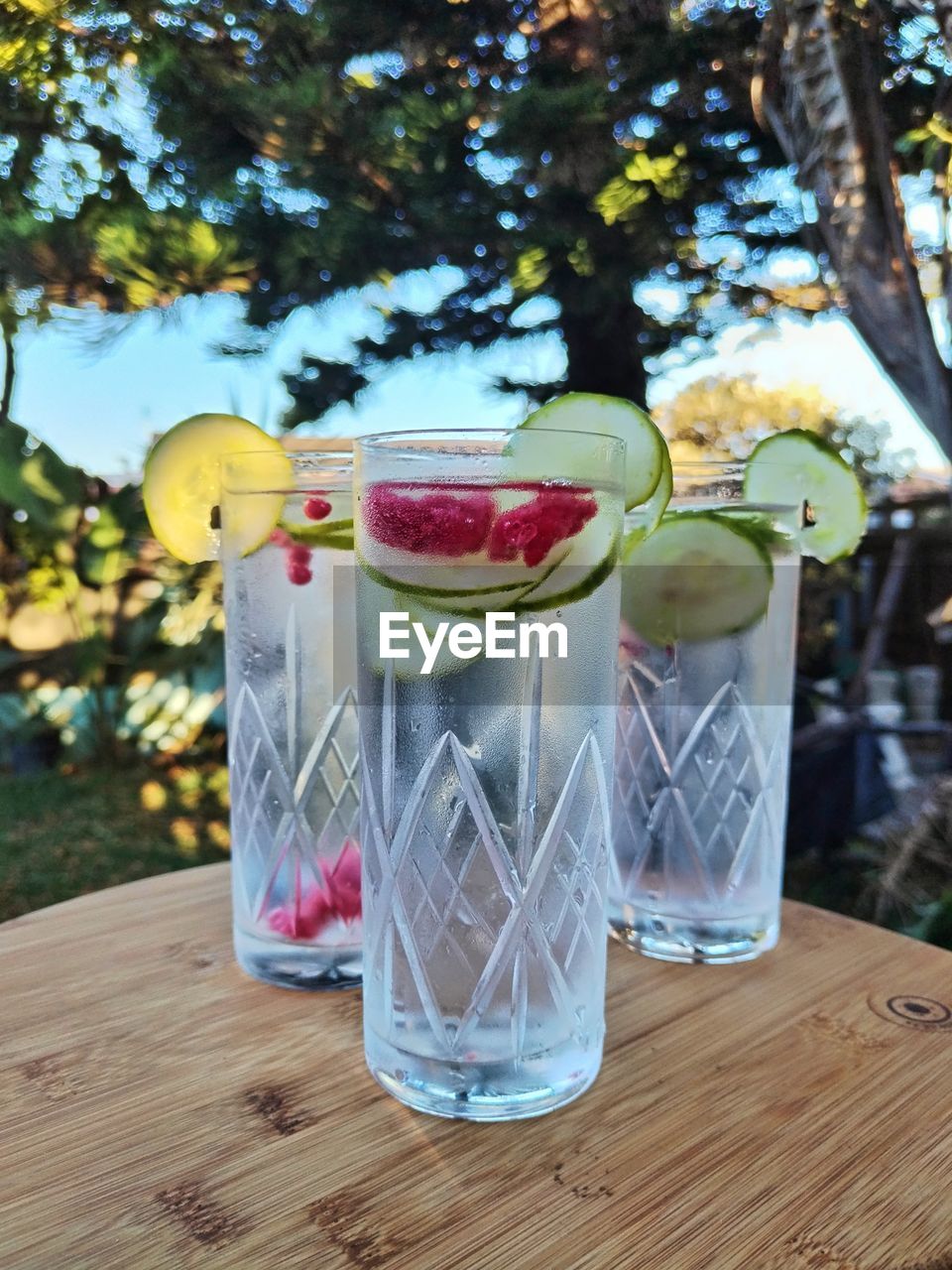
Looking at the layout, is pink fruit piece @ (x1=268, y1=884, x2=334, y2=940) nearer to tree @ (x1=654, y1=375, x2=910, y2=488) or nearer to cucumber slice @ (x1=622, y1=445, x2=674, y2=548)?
cucumber slice @ (x1=622, y1=445, x2=674, y2=548)

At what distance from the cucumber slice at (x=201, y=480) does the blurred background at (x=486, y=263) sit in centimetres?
131

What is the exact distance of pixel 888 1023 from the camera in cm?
55

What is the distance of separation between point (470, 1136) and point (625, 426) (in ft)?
1.17

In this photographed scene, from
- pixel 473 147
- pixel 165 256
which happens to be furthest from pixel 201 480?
pixel 165 256

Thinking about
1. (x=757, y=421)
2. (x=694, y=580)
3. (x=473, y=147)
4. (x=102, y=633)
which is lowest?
(x=102, y=633)

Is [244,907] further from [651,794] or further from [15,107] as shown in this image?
[15,107]

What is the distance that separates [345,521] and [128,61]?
214cm

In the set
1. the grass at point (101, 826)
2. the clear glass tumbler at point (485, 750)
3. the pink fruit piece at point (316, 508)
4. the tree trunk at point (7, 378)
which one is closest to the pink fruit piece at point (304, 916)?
the clear glass tumbler at point (485, 750)

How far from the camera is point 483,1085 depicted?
45 centimetres

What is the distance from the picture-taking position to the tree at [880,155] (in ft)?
5.72

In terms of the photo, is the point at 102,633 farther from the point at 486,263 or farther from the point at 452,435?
the point at 452,435

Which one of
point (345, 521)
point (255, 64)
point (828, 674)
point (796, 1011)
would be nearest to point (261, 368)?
point (255, 64)

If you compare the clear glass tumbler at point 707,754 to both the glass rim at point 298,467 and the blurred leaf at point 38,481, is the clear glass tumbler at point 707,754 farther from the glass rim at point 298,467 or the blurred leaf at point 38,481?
the blurred leaf at point 38,481

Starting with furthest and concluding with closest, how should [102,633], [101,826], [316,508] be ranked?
[102,633]
[101,826]
[316,508]
